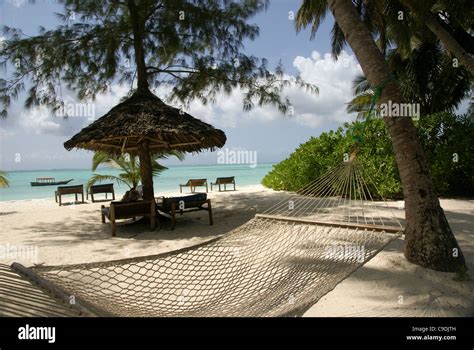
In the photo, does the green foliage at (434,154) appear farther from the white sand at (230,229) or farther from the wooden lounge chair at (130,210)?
the wooden lounge chair at (130,210)

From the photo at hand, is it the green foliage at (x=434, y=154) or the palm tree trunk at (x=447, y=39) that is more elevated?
the palm tree trunk at (x=447, y=39)

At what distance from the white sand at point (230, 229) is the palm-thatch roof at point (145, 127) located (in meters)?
1.51

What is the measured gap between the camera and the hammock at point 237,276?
195 centimetres

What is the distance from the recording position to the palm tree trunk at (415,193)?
2795 millimetres

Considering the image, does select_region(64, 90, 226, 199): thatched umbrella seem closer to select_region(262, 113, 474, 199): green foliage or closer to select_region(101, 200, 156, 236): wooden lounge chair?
select_region(101, 200, 156, 236): wooden lounge chair

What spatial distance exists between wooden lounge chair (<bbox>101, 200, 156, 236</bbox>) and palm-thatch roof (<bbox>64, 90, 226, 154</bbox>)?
1.12 meters

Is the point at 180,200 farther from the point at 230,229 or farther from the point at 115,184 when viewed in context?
the point at 115,184

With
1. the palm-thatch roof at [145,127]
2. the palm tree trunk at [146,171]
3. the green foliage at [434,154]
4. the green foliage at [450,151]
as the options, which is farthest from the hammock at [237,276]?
the green foliage at [450,151]

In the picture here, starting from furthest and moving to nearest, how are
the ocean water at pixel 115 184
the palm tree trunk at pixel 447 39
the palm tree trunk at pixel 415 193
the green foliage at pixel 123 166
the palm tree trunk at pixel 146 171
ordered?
the ocean water at pixel 115 184 → the green foliage at pixel 123 166 → the palm tree trunk at pixel 146 171 → the palm tree trunk at pixel 447 39 → the palm tree trunk at pixel 415 193

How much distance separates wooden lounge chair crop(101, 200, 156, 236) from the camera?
4926 mm

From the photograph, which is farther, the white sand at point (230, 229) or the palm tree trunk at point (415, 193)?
the palm tree trunk at point (415, 193)

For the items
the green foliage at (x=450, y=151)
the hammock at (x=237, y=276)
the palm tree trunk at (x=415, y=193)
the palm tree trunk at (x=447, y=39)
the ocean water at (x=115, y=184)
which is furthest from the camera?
the ocean water at (x=115, y=184)

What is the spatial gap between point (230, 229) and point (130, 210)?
1601 millimetres

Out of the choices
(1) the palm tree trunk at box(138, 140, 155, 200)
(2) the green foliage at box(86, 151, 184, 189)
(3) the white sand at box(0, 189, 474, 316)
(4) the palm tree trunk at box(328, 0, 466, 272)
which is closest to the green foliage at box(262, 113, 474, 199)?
(3) the white sand at box(0, 189, 474, 316)
